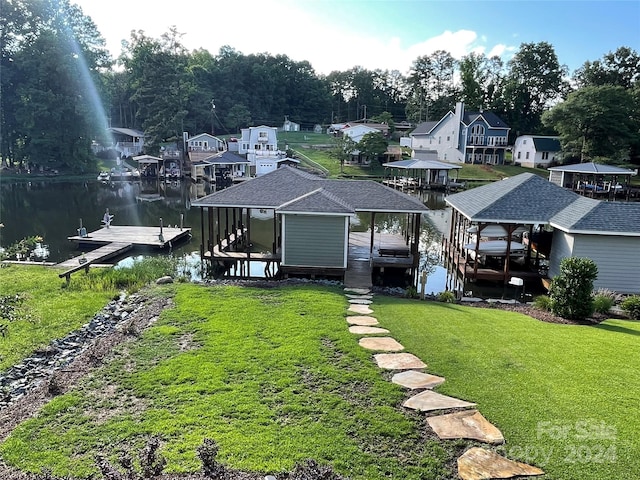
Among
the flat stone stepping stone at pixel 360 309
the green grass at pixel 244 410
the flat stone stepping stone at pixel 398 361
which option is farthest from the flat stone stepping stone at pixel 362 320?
the flat stone stepping stone at pixel 398 361

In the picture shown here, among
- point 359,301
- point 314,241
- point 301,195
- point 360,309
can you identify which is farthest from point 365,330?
point 301,195

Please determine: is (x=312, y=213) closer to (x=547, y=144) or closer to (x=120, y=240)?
(x=120, y=240)

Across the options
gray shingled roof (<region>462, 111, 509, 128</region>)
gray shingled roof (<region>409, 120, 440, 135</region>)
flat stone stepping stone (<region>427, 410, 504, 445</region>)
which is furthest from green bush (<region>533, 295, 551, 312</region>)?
gray shingled roof (<region>409, 120, 440, 135</region>)

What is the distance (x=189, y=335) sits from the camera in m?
8.28

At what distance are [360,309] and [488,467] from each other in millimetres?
5833

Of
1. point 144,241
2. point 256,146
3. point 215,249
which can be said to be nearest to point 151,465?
point 215,249

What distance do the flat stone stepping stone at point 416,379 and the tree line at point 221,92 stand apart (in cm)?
4872

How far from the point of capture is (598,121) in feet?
149

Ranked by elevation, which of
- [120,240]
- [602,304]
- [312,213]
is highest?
[312,213]

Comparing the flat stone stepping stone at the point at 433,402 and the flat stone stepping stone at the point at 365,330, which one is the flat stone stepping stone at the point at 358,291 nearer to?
the flat stone stepping stone at the point at 365,330

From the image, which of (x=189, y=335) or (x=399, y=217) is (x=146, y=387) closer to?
(x=189, y=335)

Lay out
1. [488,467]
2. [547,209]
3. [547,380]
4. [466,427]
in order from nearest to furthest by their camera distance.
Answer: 1. [488,467]
2. [466,427]
3. [547,380]
4. [547,209]

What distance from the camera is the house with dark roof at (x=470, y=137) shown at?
54.9 m

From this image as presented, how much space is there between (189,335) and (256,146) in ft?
159
